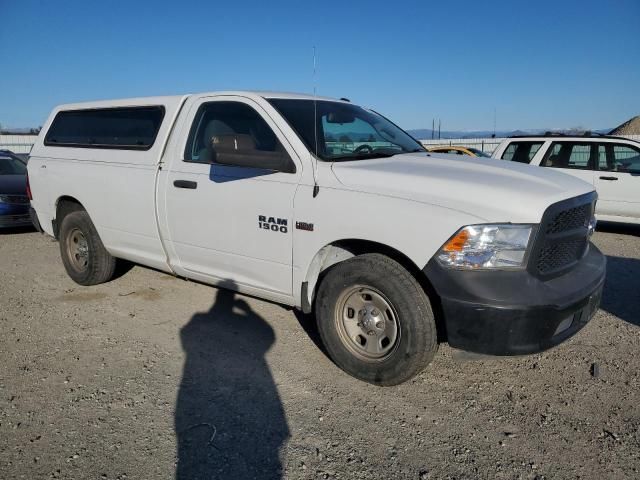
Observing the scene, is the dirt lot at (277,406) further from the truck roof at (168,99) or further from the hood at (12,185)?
the hood at (12,185)

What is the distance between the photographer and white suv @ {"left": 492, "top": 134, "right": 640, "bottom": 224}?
813 centimetres

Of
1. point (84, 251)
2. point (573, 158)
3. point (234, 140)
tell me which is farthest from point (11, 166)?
point (573, 158)

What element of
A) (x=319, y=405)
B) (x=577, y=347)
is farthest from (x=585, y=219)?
(x=319, y=405)

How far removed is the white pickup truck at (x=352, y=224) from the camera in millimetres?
2652

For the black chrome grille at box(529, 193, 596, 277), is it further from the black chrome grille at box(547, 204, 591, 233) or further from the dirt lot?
the dirt lot

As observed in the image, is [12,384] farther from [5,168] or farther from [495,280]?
[5,168]

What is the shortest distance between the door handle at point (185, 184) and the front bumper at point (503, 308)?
208 cm

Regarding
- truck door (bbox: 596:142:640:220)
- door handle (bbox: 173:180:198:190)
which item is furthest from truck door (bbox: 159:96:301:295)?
truck door (bbox: 596:142:640:220)

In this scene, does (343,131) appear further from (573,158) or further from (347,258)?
(573,158)

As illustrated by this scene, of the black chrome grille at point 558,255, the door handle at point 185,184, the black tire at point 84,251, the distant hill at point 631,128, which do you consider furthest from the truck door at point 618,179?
the distant hill at point 631,128

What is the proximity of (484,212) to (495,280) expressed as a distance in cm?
39

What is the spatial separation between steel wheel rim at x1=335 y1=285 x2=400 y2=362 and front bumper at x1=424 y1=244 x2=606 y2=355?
15.9 inches

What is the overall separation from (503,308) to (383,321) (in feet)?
2.59

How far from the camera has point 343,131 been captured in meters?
3.82
